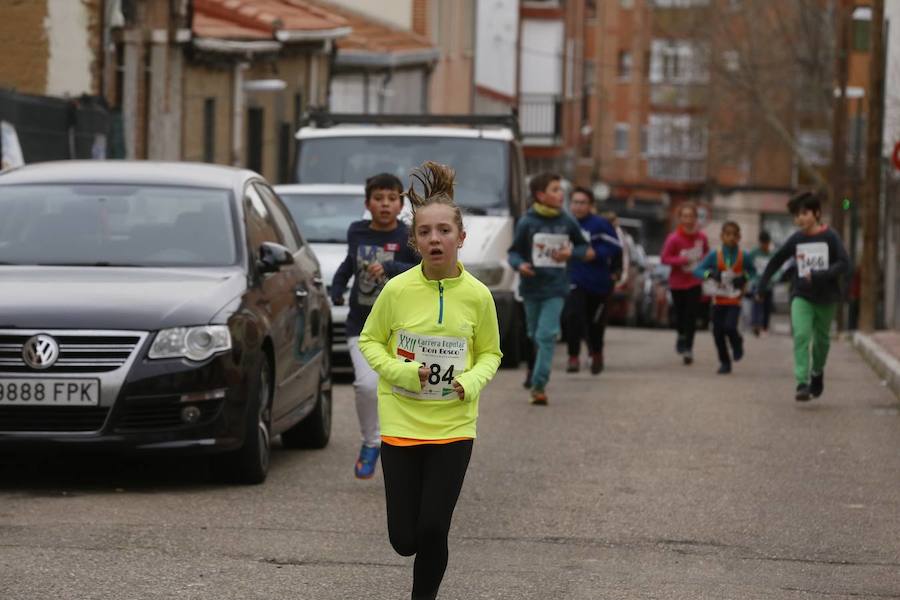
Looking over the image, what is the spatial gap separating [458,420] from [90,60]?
18.2 m

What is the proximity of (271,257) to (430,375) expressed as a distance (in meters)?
3.90

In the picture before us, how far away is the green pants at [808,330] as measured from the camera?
15070 mm

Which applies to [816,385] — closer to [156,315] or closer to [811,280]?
[811,280]

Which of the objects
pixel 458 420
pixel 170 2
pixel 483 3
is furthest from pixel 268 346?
pixel 483 3

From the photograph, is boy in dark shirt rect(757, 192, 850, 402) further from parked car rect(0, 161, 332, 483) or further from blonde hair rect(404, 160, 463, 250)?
blonde hair rect(404, 160, 463, 250)

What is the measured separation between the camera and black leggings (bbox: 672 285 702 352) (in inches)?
810

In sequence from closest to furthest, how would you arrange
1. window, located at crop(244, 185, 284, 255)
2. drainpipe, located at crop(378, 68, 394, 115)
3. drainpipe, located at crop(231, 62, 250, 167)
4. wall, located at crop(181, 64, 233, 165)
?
window, located at crop(244, 185, 284, 255) → wall, located at crop(181, 64, 233, 165) → drainpipe, located at crop(231, 62, 250, 167) → drainpipe, located at crop(378, 68, 394, 115)

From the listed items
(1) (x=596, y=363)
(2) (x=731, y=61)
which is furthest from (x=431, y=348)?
(2) (x=731, y=61)

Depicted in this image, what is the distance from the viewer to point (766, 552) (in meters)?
8.41

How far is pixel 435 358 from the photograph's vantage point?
6.69m

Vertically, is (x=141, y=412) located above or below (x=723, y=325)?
above

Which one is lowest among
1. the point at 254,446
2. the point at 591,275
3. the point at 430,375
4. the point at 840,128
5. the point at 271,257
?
the point at 254,446

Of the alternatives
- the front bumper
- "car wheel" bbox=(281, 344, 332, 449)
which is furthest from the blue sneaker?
"car wheel" bbox=(281, 344, 332, 449)

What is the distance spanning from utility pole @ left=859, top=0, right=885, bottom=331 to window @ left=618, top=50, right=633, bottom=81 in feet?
185
